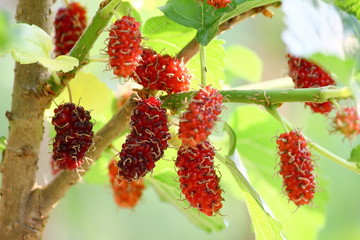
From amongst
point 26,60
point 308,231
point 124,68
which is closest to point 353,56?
point 124,68

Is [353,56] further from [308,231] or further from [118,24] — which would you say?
[308,231]

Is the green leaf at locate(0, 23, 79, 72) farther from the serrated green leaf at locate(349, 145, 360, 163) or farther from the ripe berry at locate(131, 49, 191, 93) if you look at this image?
the serrated green leaf at locate(349, 145, 360, 163)

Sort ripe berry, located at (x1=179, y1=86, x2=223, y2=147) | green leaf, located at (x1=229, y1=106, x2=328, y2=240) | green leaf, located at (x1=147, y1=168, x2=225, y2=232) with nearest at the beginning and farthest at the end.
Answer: ripe berry, located at (x1=179, y1=86, x2=223, y2=147) → green leaf, located at (x1=147, y1=168, x2=225, y2=232) → green leaf, located at (x1=229, y1=106, x2=328, y2=240)

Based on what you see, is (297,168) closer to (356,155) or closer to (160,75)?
(356,155)

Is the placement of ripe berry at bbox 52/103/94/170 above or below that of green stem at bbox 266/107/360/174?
above

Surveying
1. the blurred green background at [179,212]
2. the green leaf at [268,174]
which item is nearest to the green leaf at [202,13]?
the green leaf at [268,174]

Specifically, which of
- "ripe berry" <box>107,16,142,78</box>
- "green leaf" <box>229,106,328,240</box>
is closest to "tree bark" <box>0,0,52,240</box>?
"ripe berry" <box>107,16,142,78</box>

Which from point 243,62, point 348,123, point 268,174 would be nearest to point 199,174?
point 348,123
